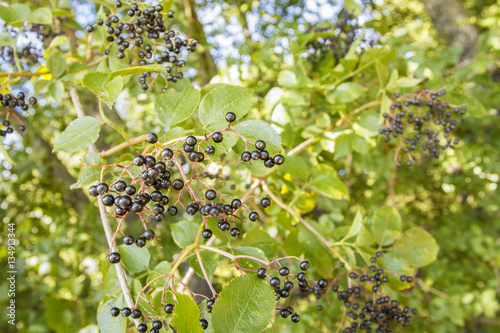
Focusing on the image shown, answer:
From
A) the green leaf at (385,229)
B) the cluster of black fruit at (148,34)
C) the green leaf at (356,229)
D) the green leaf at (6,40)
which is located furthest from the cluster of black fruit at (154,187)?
the green leaf at (6,40)

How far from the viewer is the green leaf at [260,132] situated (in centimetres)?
85

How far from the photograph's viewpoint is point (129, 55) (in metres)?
1.33

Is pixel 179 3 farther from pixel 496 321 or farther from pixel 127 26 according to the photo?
pixel 496 321

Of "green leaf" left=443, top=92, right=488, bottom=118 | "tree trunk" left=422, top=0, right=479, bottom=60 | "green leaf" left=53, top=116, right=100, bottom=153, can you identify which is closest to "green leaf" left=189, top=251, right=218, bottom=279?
"green leaf" left=53, top=116, right=100, bottom=153

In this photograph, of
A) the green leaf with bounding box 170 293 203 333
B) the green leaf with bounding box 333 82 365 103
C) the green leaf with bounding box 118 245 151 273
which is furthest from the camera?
the green leaf with bounding box 333 82 365 103

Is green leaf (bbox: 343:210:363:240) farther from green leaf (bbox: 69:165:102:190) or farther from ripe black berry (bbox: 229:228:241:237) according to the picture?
green leaf (bbox: 69:165:102:190)

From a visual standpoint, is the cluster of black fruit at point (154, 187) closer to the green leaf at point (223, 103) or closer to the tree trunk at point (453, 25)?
the green leaf at point (223, 103)

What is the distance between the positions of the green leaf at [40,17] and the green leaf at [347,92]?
121cm

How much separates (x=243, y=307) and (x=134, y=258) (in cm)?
47

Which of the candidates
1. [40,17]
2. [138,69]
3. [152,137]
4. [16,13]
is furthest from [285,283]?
[16,13]

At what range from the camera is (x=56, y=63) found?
1.28 meters

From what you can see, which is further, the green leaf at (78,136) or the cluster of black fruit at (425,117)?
the cluster of black fruit at (425,117)

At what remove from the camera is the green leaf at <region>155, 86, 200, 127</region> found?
0.95 metres

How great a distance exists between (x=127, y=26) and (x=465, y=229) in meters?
4.43
